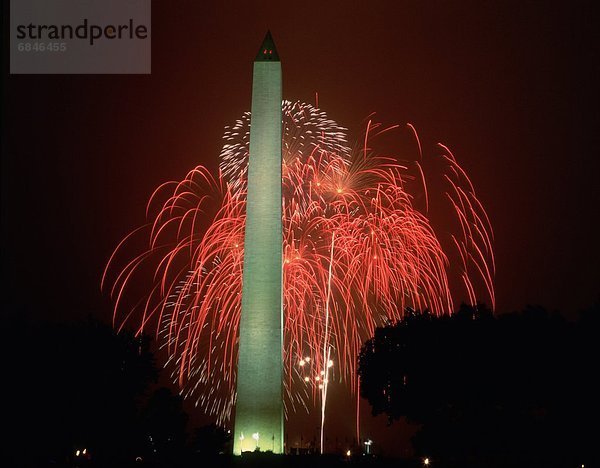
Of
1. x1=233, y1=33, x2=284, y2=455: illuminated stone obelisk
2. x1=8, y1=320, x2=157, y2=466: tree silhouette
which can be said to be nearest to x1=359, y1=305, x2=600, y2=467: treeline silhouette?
x1=233, y1=33, x2=284, y2=455: illuminated stone obelisk

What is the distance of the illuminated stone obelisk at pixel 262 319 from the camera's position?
5184 centimetres

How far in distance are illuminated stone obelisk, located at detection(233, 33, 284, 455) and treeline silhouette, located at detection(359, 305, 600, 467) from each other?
6426 millimetres

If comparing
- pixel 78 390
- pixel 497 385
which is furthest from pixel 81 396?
pixel 497 385

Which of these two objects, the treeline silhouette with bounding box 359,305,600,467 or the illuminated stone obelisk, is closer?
the treeline silhouette with bounding box 359,305,600,467

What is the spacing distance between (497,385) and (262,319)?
1038cm

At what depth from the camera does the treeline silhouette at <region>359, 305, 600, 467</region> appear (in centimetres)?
5106

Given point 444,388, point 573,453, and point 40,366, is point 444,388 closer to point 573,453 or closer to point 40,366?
point 573,453

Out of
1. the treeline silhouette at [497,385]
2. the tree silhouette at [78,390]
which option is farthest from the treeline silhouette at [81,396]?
the treeline silhouette at [497,385]

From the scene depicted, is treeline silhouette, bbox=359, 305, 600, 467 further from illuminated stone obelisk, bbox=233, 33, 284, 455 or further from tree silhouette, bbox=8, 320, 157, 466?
tree silhouette, bbox=8, 320, 157, 466

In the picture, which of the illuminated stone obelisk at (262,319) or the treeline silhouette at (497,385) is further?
the illuminated stone obelisk at (262,319)

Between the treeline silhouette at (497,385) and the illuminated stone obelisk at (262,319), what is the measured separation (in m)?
6.43

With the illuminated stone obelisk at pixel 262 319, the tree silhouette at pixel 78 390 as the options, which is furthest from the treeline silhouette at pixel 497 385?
the tree silhouette at pixel 78 390

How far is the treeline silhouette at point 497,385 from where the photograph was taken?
2010 inches

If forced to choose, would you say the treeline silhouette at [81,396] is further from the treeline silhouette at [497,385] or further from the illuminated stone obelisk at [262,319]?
the treeline silhouette at [497,385]
